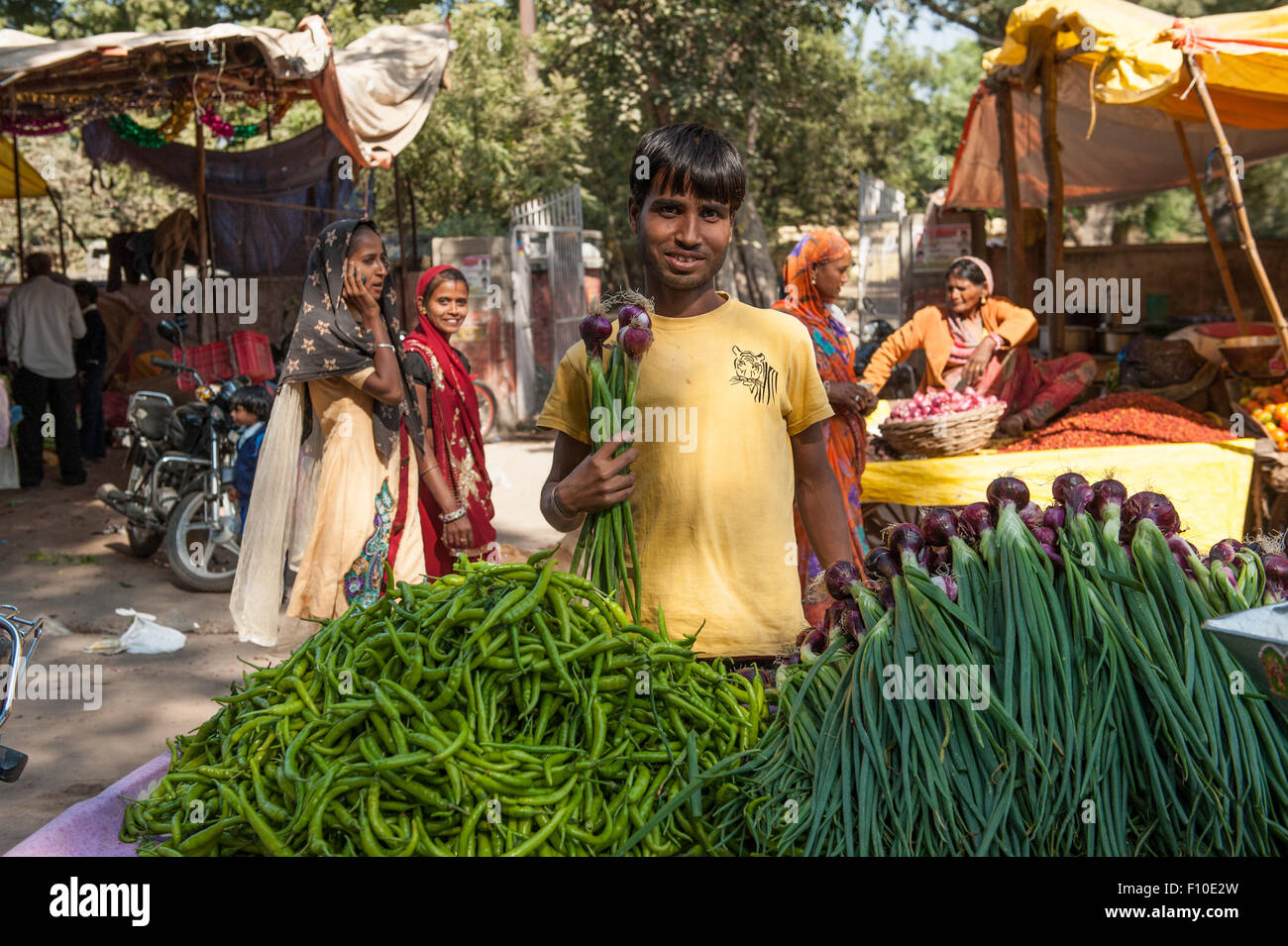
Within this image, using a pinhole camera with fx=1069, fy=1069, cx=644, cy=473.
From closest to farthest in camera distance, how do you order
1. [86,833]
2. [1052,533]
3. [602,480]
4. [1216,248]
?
[1052,533], [86,833], [602,480], [1216,248]

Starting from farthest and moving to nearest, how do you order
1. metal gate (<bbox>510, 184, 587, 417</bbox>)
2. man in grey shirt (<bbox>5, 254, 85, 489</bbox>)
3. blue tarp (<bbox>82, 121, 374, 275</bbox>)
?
metal gate (<bbox>510, 184, 587, 417</bbox>), blue tarp (<bbox>82, 121, 374, 275</bbox>), man in grey shirt (<bbox>5, 254, 85, 489</bbox>)

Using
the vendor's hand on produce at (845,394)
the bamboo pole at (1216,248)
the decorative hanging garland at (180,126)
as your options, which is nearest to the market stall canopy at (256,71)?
the decorative hanging garland at (180,126)

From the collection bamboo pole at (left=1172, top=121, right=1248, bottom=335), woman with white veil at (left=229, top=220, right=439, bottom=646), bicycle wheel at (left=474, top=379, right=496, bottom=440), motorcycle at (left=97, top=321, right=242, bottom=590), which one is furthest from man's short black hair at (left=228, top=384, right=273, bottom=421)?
bamboo pole at (left=1172, top=121, right=1248, bottom=335)

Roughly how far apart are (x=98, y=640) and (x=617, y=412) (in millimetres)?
5215

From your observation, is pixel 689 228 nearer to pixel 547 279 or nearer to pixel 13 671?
pixel 13 671

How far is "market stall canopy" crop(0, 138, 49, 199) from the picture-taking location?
12223 millimetres

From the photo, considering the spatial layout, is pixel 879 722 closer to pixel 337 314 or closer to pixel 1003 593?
pixel 1003 593

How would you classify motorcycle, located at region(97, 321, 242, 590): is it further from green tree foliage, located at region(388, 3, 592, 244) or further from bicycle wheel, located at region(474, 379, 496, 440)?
green tree foliage, located at region(388, 3, 592, 244)

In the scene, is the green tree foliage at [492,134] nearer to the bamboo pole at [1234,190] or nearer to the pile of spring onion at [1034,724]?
the bamboo pole at [1234,190]

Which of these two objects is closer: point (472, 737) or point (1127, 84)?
point (472, 737)

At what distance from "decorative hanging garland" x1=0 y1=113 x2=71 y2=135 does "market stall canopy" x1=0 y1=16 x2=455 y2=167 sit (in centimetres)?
34

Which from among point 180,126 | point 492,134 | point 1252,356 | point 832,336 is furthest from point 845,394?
point 492,134

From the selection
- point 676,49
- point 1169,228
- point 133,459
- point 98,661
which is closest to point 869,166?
point 1169,228

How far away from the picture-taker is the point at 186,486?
23.1ft
